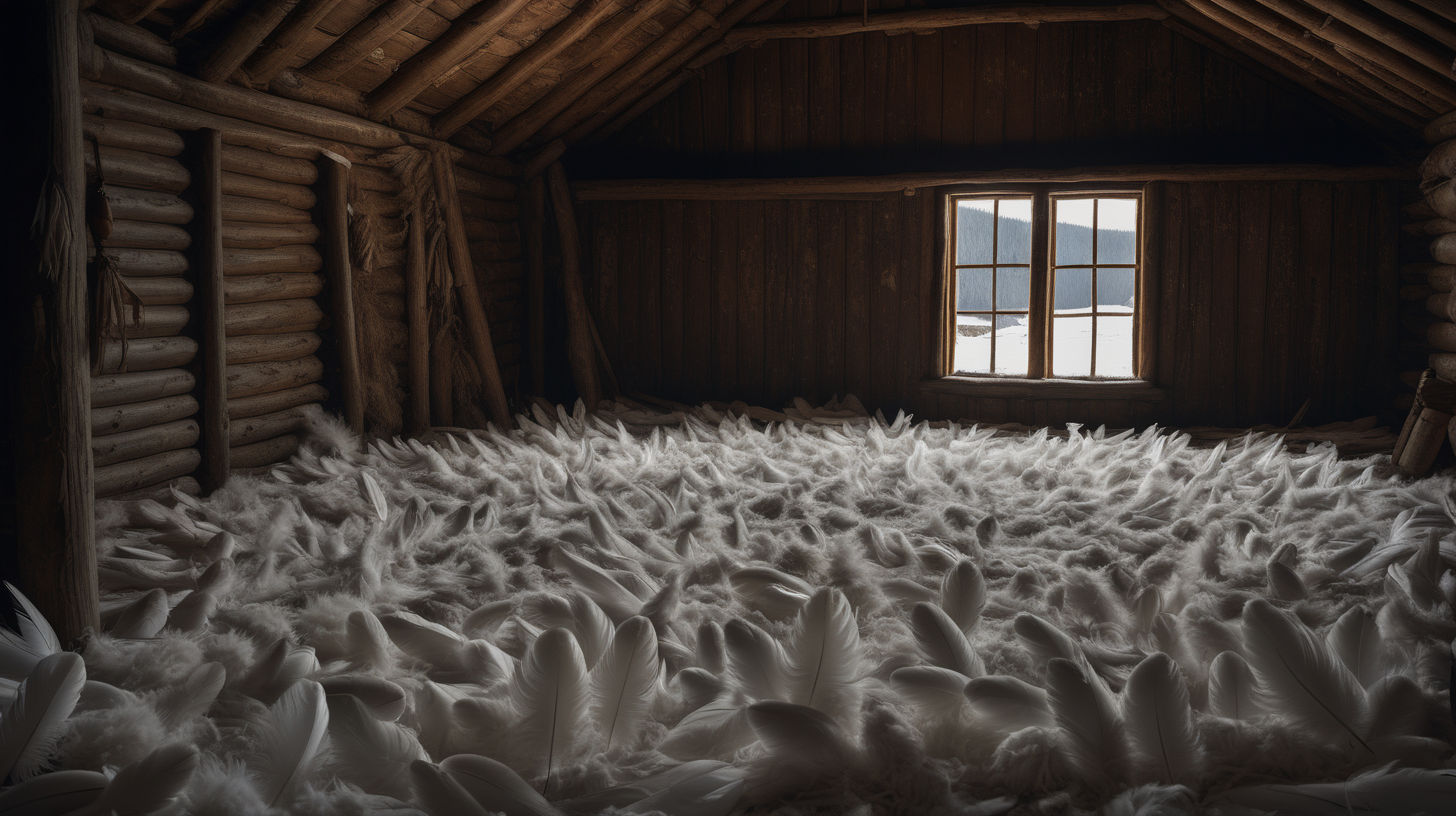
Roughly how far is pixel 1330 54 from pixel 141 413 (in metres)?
5.40

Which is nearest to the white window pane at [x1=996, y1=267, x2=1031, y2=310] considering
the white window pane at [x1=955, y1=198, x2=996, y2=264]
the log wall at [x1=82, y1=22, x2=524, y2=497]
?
the white window pane at [x1=955, y1=198, x2=996, y2=264]

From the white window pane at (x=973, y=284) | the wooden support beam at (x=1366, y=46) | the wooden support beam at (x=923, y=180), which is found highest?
the wooden support beam at (x=1366, y=46)

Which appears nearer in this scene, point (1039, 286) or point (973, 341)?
point (1039, 286)

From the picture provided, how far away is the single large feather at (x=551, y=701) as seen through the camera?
1665 mm

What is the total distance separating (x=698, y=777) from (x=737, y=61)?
5453 mm

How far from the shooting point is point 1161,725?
→ 5.37 feet

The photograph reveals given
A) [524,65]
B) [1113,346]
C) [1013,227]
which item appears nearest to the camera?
[524,65]

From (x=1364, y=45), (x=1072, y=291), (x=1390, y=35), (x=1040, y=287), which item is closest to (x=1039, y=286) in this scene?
(x=1040, y=287)

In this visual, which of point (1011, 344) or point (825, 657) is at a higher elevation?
point (1011, 344)

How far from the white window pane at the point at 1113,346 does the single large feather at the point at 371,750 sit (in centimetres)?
943

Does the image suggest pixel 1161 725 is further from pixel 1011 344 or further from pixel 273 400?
pixel 1011 344

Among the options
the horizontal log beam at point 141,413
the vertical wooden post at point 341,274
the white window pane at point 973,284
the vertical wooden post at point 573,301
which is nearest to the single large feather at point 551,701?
the horizontal log beam at point 141,413

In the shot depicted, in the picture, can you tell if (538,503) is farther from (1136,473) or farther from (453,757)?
(1136,473)

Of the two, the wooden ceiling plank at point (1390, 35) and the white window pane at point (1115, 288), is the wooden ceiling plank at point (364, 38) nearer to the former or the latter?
the wooden ceiling plank at point (1390, 35)
